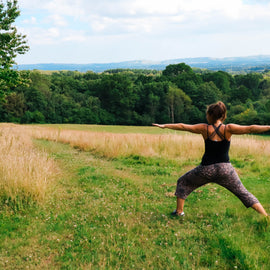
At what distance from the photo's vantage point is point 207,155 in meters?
5.00

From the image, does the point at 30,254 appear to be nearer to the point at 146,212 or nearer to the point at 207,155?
the point at 146,212

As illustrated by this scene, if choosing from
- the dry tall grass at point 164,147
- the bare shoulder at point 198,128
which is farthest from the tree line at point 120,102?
the bare shoulder at point 198,128

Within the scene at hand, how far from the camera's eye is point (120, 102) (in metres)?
70.6

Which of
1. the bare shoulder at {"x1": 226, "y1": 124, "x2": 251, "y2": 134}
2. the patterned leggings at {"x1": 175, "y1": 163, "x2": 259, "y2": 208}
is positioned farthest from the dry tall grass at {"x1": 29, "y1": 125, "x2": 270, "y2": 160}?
the bare shoulder at {"x1": 226, "y1": 124, "x2": 251, "y2": 134}

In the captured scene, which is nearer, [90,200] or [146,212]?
[146,212]

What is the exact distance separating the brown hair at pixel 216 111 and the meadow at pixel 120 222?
194 cm

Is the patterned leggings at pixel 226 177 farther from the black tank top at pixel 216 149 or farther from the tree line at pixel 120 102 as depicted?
the tree line at pixel 120 102

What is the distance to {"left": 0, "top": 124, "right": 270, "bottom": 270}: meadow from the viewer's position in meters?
4.09

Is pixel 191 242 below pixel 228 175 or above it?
below

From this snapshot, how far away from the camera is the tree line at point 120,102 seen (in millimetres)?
62812

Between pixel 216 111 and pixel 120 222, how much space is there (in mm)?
2709

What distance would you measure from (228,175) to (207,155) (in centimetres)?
49

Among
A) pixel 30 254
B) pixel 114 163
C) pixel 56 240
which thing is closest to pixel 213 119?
pixel 56 240

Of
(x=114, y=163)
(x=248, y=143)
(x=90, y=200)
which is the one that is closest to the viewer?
(x=90, y=200)
